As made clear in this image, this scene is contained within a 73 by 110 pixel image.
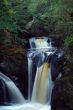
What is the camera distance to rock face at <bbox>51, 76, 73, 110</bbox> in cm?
854

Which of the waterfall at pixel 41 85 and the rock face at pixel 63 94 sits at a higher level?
the rock face at pixel 63 94

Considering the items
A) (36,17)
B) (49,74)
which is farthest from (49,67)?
(36,17)

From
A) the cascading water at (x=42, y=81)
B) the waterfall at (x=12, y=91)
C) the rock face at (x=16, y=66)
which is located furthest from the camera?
the rock face at (x=16, y=66)

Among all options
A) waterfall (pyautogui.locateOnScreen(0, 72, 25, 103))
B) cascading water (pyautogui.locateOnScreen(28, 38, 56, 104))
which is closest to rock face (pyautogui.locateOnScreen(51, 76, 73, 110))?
cascading water (pyautogui.locateOnScreen(28, 38, 56, 104))

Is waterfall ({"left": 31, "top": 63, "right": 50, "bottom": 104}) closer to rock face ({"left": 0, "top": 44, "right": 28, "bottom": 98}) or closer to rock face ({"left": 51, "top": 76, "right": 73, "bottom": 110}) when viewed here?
rock face ({"left": 0, "top": 44, "right": 28, "bottom": 98})

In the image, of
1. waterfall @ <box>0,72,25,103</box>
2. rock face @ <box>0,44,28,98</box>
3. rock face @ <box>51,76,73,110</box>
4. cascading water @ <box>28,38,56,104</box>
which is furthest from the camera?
rock face @ <box>0,44,28,98</box>

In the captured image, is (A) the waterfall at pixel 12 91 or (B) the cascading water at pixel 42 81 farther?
(A) the waterfall at pixel 12 91

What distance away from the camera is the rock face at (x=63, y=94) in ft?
28.0

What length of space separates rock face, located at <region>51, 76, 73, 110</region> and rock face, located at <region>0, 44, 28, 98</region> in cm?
253

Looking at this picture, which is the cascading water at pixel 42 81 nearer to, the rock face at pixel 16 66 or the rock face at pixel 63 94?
the rock face at pixel 16 66

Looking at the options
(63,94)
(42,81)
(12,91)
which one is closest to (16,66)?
(12,91)

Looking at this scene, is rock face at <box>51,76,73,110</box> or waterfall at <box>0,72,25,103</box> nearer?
rock face at <box>51,76,73,110</box>

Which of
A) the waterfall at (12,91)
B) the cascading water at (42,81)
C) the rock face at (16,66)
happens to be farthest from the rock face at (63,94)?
the rock face at (16,66)

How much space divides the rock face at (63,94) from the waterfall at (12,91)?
220 centimetres
